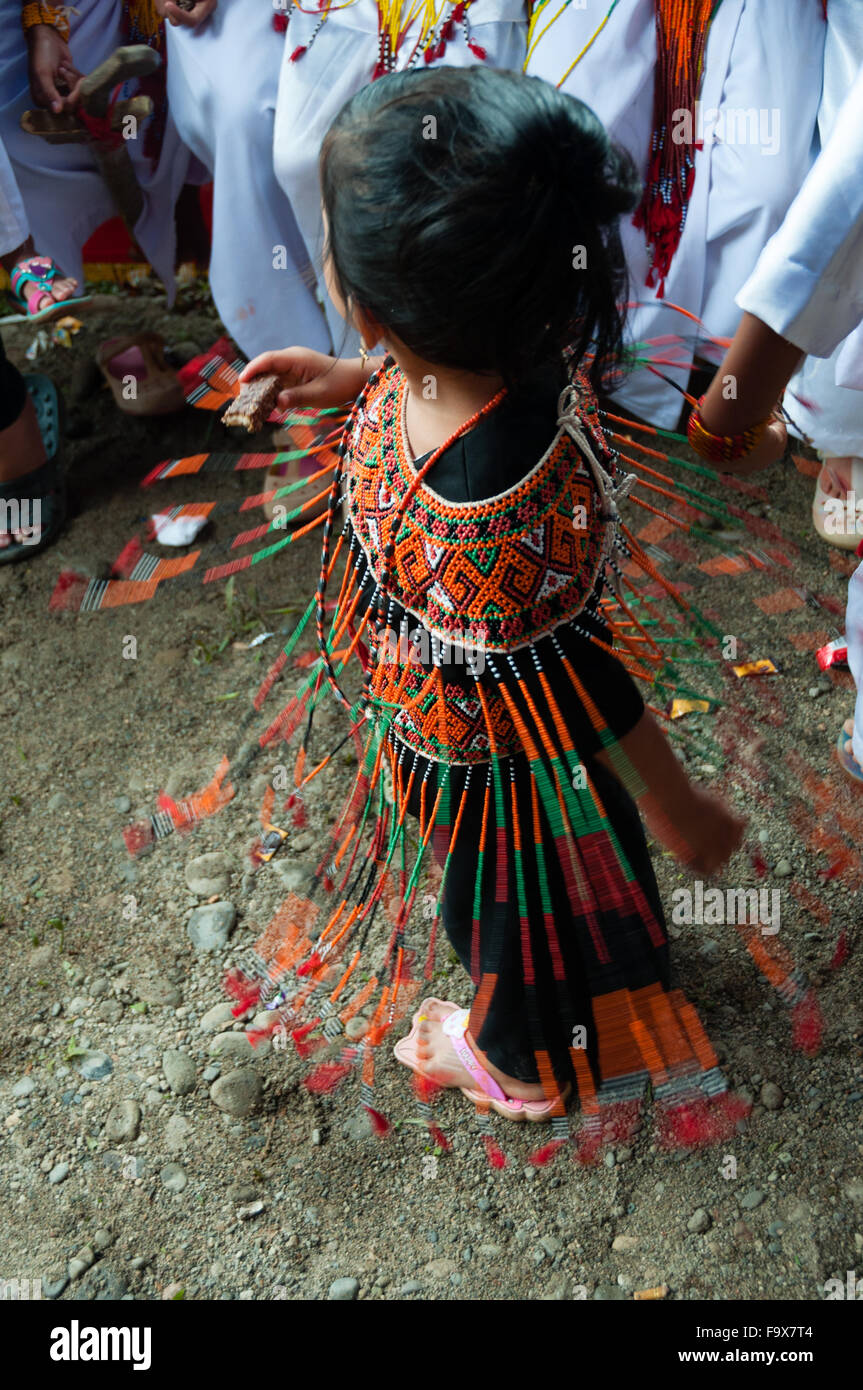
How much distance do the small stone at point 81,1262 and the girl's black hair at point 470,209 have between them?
3.60 ft

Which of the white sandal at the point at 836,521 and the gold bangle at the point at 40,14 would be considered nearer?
the white sandal at the point at 836,521

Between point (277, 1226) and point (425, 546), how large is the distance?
86 centimetres

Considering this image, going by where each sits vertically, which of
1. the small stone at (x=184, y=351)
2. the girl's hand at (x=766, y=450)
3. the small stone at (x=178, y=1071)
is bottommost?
the small stone at (x=178, y=1071)

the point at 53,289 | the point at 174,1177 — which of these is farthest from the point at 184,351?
the point at 174,1177

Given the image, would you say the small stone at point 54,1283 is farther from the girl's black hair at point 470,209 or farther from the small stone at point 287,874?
the girl's black hair at point 470,209

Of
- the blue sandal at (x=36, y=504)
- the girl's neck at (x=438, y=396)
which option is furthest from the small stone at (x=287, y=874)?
the blue sandal at (x=36, y=504)

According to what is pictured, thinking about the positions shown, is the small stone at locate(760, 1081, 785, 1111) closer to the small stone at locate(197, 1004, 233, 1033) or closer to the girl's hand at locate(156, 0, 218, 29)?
the small stone at locate(197, 1004, 233, 1033)

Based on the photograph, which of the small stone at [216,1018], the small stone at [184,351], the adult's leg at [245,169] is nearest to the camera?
the small stone at [216,1018]

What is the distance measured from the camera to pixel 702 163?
1.92 meters

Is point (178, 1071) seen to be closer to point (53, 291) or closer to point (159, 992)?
point (159, 992)

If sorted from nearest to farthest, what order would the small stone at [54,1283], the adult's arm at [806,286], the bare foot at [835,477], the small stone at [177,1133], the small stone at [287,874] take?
the adult's arm at [806,286] < the small stone at [54,1283] < the small stone at [177,1133] < the small stone at [287,874] < the bare foot at [835,477]

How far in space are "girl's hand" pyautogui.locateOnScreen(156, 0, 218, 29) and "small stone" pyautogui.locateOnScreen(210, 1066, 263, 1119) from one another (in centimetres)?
195

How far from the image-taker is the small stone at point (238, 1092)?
1396mm

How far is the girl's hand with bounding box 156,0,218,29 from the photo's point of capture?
2.11m
